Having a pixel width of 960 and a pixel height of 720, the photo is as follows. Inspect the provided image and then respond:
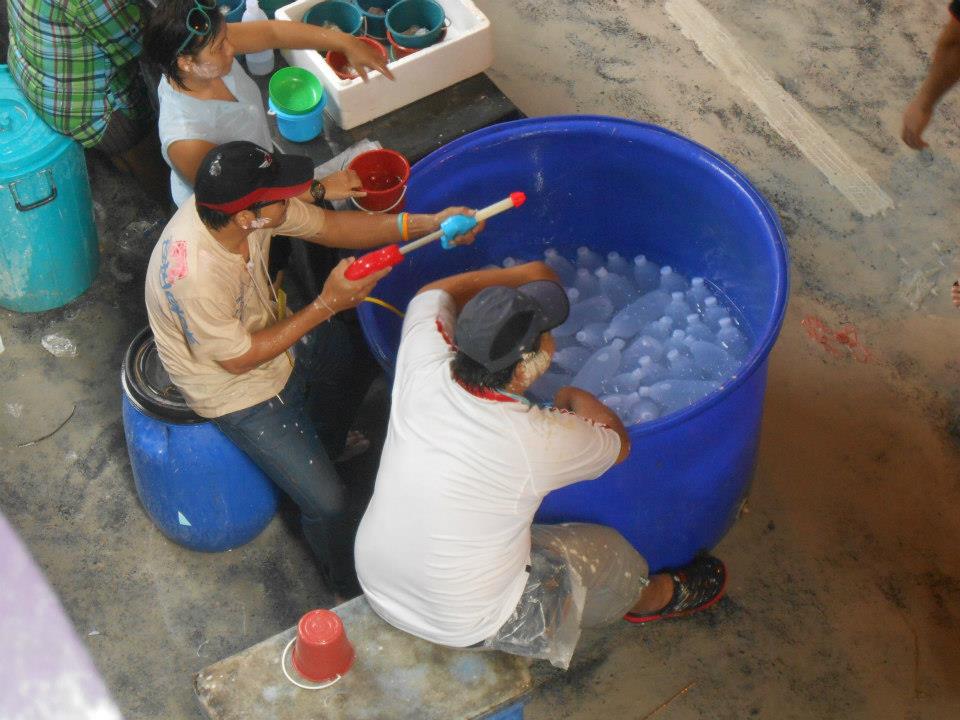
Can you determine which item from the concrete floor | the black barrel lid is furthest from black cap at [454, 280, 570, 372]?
the concrete floor

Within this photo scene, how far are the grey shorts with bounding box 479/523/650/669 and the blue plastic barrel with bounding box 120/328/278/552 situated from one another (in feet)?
3.10

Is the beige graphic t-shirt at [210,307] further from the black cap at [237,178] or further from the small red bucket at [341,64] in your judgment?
the small red bucket at [341,64]

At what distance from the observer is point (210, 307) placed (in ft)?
8.14

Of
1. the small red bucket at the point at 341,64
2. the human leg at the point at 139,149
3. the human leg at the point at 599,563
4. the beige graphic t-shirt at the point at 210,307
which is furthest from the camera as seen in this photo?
the human leg at the point at 139,149

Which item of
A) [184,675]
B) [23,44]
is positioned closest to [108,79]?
[23,44]

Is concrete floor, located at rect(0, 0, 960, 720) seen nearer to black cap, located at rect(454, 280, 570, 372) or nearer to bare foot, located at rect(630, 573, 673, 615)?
bare foot, located at rect(630, 573, 673, 615)

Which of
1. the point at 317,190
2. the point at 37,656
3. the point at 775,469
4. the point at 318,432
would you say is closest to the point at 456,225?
the point at 317,190

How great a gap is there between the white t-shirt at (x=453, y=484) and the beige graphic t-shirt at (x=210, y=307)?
421 mm

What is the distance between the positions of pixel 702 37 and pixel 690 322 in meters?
1.87

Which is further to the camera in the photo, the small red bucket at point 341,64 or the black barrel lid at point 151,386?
the small red bucket at point 341,64

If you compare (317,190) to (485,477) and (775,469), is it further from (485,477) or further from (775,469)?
(775,469)

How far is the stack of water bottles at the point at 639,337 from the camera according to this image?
9.98 feet

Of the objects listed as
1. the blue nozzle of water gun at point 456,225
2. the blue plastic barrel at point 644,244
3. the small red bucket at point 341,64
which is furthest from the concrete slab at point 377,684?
the small red bucket at point 341,64

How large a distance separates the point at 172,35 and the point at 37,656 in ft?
6.22
